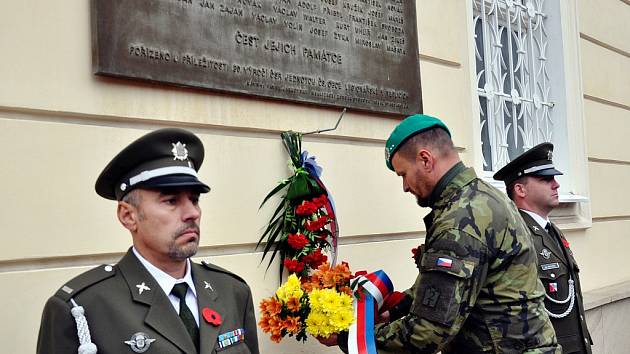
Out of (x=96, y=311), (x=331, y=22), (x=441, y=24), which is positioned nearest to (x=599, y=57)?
(x=441, y=24)

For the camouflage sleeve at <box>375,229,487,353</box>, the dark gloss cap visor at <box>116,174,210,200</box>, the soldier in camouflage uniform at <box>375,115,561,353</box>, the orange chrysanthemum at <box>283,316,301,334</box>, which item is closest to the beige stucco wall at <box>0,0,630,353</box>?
the orange chrysanthemum at <box>283,316,301,334</box>

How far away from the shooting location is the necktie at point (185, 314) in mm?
2229

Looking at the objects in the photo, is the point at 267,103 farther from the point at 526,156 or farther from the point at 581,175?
the point at 581,175

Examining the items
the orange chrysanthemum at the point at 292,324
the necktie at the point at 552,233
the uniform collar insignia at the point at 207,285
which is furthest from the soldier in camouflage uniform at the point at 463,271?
the necktie at the point at 552,233

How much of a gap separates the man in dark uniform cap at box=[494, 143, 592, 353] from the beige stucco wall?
65 cm

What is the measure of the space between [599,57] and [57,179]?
537 cm

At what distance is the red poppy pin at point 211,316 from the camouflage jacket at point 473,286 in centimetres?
86

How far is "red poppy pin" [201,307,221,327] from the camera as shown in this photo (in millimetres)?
2266

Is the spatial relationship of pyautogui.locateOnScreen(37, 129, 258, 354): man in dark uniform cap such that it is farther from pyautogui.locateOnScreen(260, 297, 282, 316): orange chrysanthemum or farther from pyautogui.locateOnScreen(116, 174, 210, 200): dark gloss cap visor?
pyautogui.locateOnScreen(260, 297, 282, 316): orange chrysanthemum

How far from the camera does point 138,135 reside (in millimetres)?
3164

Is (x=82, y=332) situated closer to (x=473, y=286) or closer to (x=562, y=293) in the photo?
(x=473, y=286)

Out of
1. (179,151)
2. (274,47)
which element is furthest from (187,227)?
(274,47)

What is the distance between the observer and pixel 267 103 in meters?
3.70

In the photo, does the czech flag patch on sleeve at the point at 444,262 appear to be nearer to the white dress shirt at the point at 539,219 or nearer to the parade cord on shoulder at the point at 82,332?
the parade cord on shoulder at the point at 82,332
